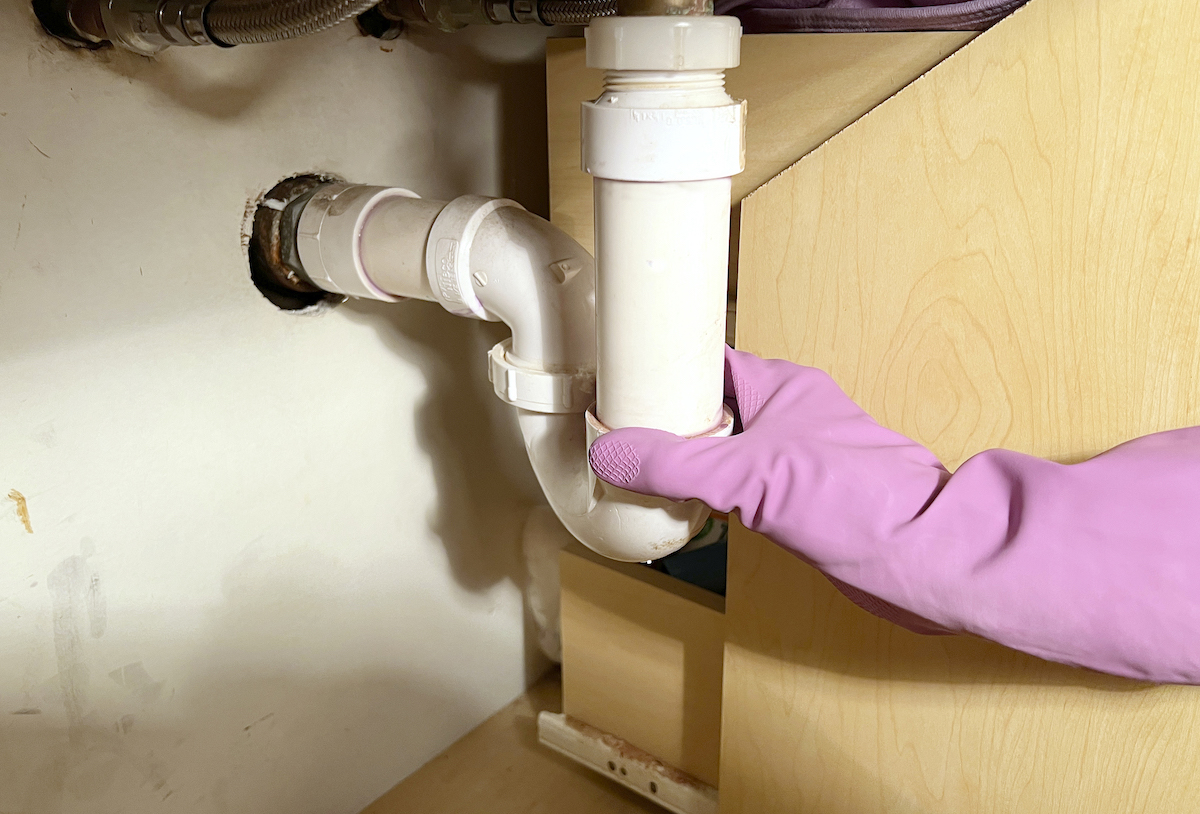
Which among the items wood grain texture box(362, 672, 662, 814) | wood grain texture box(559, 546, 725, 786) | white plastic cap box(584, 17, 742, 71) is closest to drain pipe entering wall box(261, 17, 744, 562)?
white plastic cap box(584, 17, 742, 71)

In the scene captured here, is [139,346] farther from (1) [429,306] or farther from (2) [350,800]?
(2) [350,800]

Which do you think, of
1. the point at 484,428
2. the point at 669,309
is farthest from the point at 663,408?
the point at 484,428

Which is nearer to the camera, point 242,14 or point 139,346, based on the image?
point 242,14

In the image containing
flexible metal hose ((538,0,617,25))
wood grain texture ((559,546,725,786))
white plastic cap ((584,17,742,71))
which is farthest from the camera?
wood grain texture ((559,546,725,786))

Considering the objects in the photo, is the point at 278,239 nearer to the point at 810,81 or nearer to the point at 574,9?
the point at 574,9

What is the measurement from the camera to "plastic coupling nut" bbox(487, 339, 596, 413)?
66 cm

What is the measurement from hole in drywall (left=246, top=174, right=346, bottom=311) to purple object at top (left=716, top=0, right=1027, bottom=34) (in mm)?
411

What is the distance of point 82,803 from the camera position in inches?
30.5

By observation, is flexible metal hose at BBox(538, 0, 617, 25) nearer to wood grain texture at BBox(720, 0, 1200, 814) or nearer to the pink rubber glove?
wood grain texture at BBox(720, 0, 1200, 814)

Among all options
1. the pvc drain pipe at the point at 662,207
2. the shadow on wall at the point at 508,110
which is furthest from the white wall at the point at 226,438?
the pvc drain pipe at the point at 662,207

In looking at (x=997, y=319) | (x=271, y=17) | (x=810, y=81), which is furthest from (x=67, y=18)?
(x=997, y=319)

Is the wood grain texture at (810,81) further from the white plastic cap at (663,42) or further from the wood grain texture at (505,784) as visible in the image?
the wood grain texture at (505,784)

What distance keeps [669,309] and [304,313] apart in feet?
1.50

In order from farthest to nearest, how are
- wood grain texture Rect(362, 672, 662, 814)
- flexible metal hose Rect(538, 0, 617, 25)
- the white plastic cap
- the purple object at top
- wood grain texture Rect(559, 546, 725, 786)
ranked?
wood grain texture Rect(362, 672, 662, 814), wood grain texture Rect(559, 546, 725, 786), flexible metal hose Rect(538, 0, 617, 25), the purple object at top, the white plastic cap
